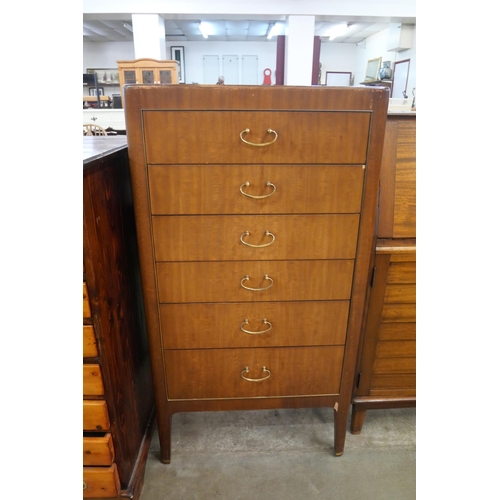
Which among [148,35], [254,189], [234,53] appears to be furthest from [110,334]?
[234,53]

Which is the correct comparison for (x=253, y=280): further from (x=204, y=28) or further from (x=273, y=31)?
(x=273, y=31)

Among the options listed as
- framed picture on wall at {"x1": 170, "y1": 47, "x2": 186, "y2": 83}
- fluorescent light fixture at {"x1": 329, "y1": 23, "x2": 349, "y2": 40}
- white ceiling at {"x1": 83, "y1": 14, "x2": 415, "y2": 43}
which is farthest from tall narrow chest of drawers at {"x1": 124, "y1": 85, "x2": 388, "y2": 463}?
framed picture on wall at {"x1": 170, "y1": 47, "x2": 186, "y2": 83}

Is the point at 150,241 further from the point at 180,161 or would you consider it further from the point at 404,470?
the point at 404,470

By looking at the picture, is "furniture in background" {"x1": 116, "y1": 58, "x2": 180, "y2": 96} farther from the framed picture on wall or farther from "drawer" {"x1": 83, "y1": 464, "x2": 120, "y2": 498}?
"drawer" {"x1": 83, "y1": 464, "x2": 120, "y2": 498}

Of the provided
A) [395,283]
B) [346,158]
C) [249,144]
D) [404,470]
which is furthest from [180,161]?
[404,470]

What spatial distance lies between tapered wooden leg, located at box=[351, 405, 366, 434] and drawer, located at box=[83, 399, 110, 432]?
0.90 meters

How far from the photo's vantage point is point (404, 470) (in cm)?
129

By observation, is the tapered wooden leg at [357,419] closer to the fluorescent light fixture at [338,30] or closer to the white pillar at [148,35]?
the white pillar at [148,35]

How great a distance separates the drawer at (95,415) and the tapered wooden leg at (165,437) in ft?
0.93

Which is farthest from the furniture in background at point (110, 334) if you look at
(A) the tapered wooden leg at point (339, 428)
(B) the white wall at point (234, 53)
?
(B) the white wall at point (234, 53)

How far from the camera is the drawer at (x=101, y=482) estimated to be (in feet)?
3.46

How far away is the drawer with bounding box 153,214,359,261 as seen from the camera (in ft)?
3.38
